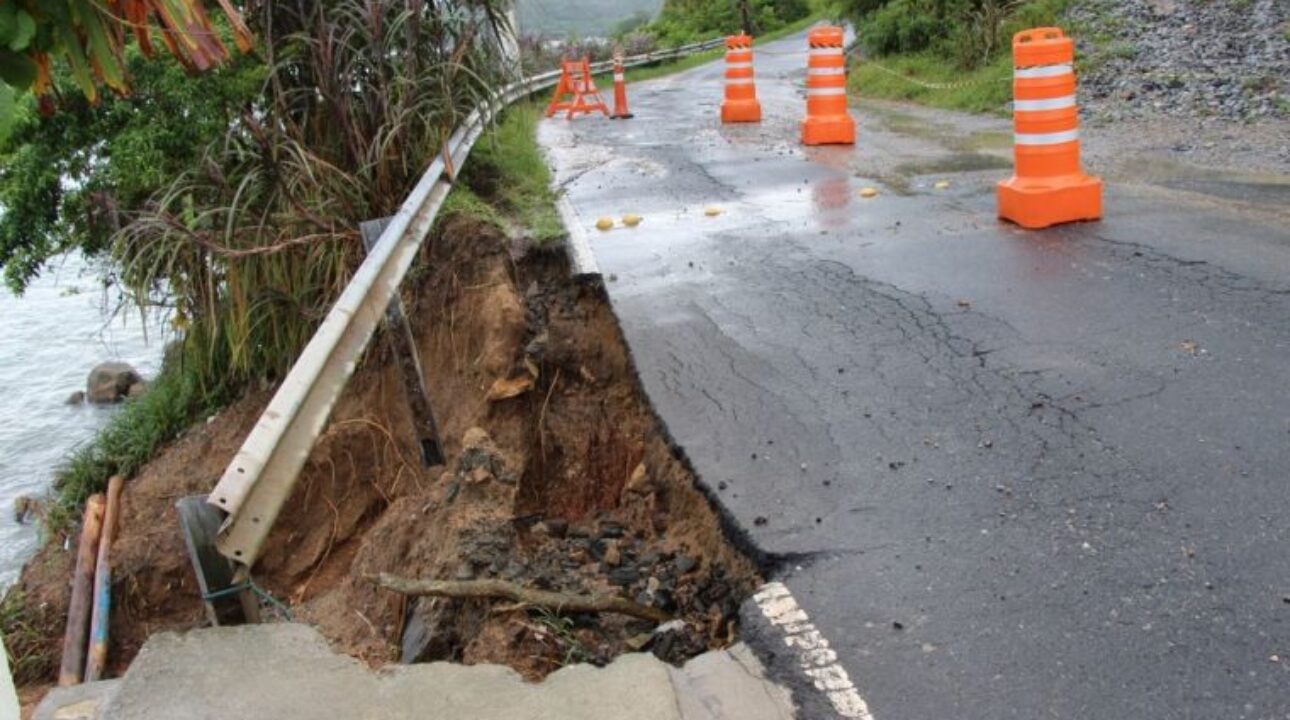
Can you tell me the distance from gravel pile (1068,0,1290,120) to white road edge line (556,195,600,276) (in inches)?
294

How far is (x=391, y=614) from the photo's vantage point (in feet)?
14.0

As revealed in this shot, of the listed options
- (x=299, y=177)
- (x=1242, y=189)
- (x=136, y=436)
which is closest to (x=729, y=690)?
(x=299, y=177)

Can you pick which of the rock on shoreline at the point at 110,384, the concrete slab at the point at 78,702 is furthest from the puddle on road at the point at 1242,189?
the rock on shoreline at the point at 110,384

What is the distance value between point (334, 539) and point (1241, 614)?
14.8ft

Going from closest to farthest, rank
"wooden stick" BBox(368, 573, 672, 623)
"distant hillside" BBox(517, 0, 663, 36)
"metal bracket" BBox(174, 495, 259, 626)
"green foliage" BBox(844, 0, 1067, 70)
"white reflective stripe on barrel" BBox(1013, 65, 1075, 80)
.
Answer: "metal bracket" BBox(174, 495, 259, 626)
"wooden stick" BBox(368, 573, 672, 623)
"white reflective stripe on barrel" BBox(1013, 65, 1075, 80)
"distant hillside" BBox(517, 0, 663, 36)
"green foliage" BBox(844, 0, 1067, 70)

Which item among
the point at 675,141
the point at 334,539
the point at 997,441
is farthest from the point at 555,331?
the point at 675,141

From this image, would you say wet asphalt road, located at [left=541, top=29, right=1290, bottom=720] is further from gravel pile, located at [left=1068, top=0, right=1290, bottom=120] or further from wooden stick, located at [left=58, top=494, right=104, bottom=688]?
gravel pile, located at [left=1068, top=0, right=1290, bottom=120]

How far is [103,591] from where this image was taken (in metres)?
6.37

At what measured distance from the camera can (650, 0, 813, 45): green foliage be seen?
151 ft

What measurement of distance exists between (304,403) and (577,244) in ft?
14.0

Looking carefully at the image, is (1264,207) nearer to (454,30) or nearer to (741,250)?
(741,250)

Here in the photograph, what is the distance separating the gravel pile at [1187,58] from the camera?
1269 centimetres

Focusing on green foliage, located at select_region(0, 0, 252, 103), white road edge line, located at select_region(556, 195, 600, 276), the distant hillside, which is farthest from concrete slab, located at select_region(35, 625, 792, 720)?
the distant hillside

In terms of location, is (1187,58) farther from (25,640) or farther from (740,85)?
(25,640)
